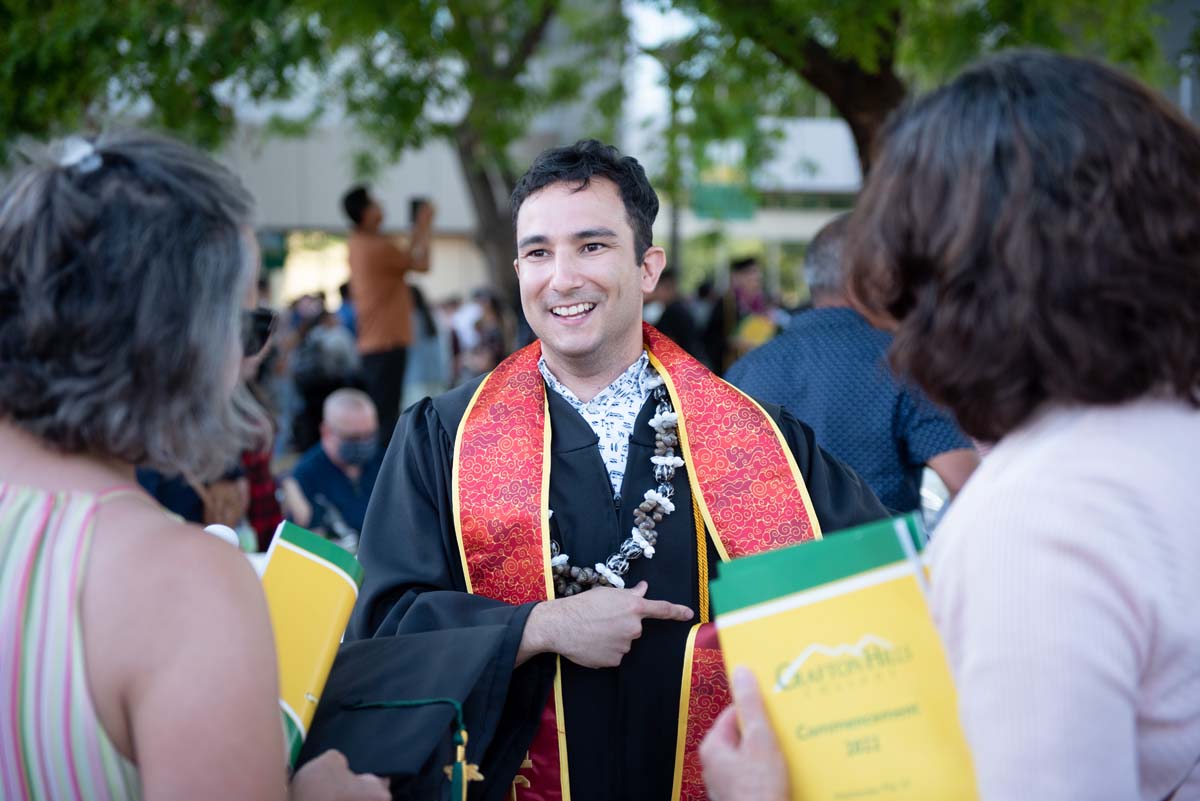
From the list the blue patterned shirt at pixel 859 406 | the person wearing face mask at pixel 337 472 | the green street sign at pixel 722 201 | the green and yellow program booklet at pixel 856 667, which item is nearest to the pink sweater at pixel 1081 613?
the green and yellow program booklet at pixel 856 667

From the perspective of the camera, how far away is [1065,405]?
1.32 metres

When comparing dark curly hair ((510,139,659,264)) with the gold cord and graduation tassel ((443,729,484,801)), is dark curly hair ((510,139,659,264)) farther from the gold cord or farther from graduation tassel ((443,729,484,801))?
graduation tassel ((443,729,484,801))

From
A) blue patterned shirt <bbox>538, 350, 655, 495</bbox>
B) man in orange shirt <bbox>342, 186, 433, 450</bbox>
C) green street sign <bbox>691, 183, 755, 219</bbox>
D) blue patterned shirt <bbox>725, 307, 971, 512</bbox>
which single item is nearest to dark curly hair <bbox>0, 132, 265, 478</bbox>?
blue patterned shirt <bbox>538, 350, 655, 495</bbox>

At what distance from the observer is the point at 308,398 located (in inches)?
324

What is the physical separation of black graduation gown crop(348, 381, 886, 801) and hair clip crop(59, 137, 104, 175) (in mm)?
1195

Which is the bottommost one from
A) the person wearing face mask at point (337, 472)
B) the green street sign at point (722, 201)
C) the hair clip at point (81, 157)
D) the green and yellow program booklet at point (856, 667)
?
the person wearing face mask at point (337, 472)

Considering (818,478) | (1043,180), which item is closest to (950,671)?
(1043,180)

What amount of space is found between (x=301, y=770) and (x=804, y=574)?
0.80 metres

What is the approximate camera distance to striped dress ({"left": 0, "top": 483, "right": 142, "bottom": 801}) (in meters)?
1.36

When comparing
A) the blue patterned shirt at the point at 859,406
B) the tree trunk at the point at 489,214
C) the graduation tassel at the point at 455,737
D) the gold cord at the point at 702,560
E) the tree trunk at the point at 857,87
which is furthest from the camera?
the tree trunk at the point at 489,214

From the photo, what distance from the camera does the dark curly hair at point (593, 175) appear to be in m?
2.78

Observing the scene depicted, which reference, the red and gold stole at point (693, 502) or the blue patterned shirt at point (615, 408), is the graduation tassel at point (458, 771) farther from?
the blue patterned shirt at point (615, 408)

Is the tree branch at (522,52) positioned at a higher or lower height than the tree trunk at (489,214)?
higher

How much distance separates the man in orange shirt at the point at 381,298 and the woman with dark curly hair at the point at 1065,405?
21.8 feet
